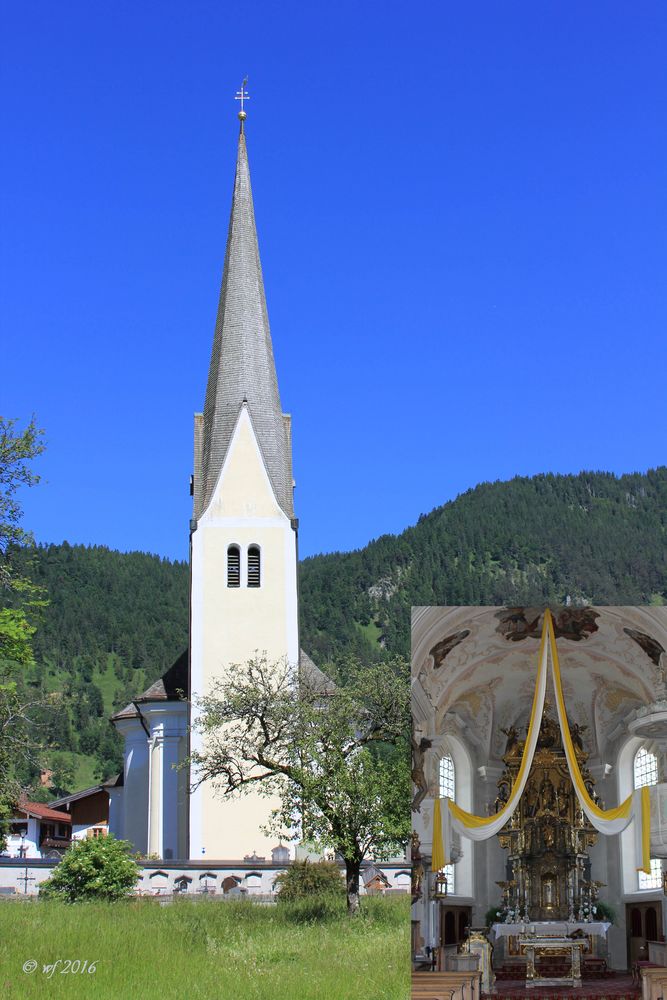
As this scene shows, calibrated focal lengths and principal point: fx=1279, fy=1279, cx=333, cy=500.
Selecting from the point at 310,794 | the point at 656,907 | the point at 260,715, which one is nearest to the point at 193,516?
the point at 260,715

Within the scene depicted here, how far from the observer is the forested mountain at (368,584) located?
98500 millimetres

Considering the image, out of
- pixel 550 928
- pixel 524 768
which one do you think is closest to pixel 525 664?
pixel 524 768

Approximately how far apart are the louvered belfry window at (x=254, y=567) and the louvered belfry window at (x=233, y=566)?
32 cm

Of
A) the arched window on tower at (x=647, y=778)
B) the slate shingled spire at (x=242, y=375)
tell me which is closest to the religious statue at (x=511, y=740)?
the arched window on tower at (x=647, y=778)

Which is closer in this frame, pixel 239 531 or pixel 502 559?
pixel 239 531

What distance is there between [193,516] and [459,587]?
61.8m

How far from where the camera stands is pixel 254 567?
37.7 metres

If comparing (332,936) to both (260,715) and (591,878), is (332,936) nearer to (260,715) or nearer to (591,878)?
(591,878)

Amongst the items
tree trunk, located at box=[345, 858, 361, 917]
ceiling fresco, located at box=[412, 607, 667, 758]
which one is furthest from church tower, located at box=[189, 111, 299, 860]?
ceiling fresco, located at box=[412, 607, 667, 758]

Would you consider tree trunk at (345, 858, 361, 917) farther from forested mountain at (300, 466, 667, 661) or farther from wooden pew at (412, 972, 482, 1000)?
forested mountain at (300, 466, 667, 661)

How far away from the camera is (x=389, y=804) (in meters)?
20.2

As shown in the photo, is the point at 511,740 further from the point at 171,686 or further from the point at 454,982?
the point at 171,686

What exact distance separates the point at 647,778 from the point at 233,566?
27946mm

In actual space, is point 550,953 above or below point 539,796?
below
